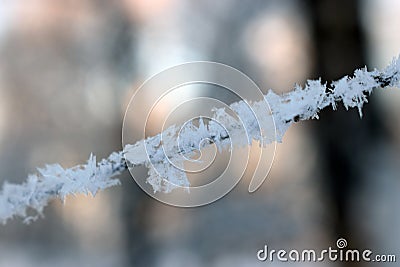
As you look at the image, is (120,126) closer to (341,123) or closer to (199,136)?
(341,123)

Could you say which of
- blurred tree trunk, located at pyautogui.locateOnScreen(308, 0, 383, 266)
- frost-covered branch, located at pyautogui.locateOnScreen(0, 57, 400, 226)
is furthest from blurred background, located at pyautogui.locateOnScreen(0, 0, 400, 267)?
frost-covered branch, located at pyautogui.locateOnScreen(0, 57, 400, 226)

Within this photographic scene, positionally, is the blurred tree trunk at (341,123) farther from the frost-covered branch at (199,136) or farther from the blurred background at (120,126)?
the frost-covered branch at (199,136)

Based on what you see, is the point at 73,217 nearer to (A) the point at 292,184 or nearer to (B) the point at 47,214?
(B) the point at 47,214

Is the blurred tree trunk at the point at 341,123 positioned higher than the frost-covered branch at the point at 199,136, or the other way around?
the blurred tree trunk at the point at 341,123

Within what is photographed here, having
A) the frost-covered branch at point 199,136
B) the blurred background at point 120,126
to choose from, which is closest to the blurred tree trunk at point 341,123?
the blurred background at point 120,126

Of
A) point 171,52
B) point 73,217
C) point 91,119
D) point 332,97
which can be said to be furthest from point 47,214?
point 332,97

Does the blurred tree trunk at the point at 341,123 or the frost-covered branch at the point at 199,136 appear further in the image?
the blurred tree trunk at the point at 341,123
